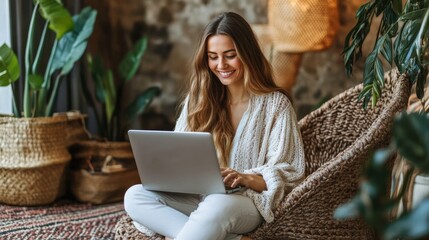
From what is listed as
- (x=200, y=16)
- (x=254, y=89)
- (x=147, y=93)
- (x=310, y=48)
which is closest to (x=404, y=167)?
(x=254, y=89)

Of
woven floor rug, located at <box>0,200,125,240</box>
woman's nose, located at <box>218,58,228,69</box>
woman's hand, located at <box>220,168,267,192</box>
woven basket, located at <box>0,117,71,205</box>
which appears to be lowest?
woven floor rug, located at <box>0,200,125,240</box>

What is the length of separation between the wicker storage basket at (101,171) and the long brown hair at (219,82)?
1252mm

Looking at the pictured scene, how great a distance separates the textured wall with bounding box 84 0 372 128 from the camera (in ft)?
13.3

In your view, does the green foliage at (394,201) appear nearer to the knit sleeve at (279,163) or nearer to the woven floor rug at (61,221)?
the knit sleeve at (279,163)

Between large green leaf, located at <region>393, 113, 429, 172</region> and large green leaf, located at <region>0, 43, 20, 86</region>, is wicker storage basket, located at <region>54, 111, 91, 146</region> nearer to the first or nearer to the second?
large green leaf, located at <region>0, 43, 20, 86</region>

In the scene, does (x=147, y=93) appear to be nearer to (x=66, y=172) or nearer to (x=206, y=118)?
(x=66, y=172)

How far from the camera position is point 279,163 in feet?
6.81

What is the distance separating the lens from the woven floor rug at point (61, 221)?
2.76m

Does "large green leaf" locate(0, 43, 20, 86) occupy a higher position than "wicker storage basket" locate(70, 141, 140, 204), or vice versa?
"large green leaf" locate(0, 43, 20, 86)

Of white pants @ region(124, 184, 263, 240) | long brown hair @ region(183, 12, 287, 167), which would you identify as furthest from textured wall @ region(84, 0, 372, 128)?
white pants @ region(124, 184, 263, 240)

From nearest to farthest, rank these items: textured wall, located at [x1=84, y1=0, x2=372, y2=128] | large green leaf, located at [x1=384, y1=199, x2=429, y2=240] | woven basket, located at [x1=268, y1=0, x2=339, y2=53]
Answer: large green leaf, located at [x1=384, y1=199, x2=429, y2=240], woven basket, located at [x1=268, y1=0, x2=339, y2=53], textured wall, located at [x1=84, y1=0, x2=372, y2=128]

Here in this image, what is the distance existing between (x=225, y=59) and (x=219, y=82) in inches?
6.9

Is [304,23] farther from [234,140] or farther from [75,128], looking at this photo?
[75,128]

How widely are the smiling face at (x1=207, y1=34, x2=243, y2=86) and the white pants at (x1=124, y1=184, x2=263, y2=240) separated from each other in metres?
0.45
